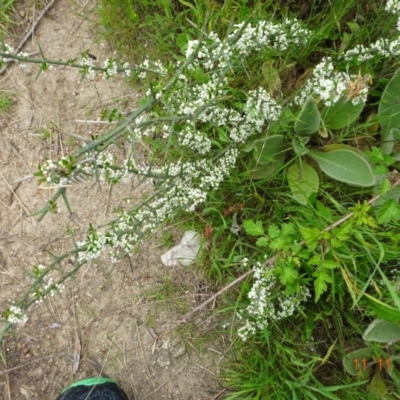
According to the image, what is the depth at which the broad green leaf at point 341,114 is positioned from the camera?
2.44 metres

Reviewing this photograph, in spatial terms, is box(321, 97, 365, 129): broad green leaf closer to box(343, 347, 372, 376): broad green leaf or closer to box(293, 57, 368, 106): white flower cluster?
box(293, 57, 368, 106): white flower cluster

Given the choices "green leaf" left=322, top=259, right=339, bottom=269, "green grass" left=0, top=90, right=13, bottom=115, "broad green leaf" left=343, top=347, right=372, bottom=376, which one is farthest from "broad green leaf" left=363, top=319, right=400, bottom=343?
"green grass" left=0, top=90, right=13, bottom=115

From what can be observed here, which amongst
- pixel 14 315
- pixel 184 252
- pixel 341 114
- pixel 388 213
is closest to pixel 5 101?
pixel 184 252

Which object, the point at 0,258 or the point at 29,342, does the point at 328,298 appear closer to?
the point at 29,342

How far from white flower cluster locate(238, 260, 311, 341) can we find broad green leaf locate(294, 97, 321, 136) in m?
0.77

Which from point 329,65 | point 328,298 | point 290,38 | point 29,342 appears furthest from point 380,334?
point 29,342

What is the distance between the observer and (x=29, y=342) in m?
3.07

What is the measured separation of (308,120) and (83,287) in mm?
1767

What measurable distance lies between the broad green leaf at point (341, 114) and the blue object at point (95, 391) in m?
2.02

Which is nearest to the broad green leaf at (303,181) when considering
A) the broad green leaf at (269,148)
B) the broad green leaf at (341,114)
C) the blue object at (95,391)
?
the broad green leaf at (269,148)

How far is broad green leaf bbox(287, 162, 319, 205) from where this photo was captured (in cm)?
257

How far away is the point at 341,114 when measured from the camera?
250 centimetres

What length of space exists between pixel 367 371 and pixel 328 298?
0.54 metres

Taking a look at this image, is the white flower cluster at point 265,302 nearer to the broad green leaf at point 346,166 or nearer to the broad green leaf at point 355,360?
the broad green leaf at point 355,360
